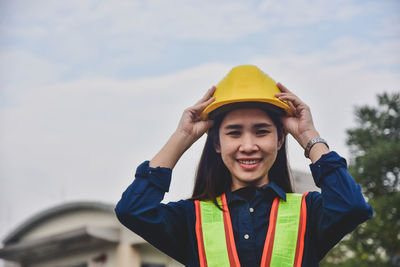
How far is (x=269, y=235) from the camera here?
2539mm

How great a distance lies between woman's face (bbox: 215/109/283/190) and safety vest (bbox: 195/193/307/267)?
0.66 feet

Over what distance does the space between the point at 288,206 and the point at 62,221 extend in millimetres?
16620

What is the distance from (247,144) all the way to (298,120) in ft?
1.24

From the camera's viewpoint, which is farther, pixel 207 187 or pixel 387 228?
pixel 387 228

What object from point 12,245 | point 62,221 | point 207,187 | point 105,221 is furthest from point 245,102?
point 12,245

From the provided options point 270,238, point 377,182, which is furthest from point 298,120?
point 377,182

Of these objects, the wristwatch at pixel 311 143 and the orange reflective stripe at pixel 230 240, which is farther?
the wristwatch at pixel 311 143

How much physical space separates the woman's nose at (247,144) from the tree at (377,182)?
7012 millimetres

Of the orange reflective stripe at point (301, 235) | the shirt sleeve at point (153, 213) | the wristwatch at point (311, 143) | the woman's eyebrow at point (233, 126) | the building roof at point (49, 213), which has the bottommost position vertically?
the orange reflective stripe at point (301, 235)

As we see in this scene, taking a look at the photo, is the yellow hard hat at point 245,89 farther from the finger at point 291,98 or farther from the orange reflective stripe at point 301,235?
the orange reflective stripe at point 301,235

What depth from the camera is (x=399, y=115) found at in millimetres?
10172

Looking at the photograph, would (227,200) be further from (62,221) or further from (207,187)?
(62,221)

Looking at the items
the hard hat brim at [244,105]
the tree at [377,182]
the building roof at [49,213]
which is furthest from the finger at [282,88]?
the building roof at [49,213]

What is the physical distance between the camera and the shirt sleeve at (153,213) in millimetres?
2582
